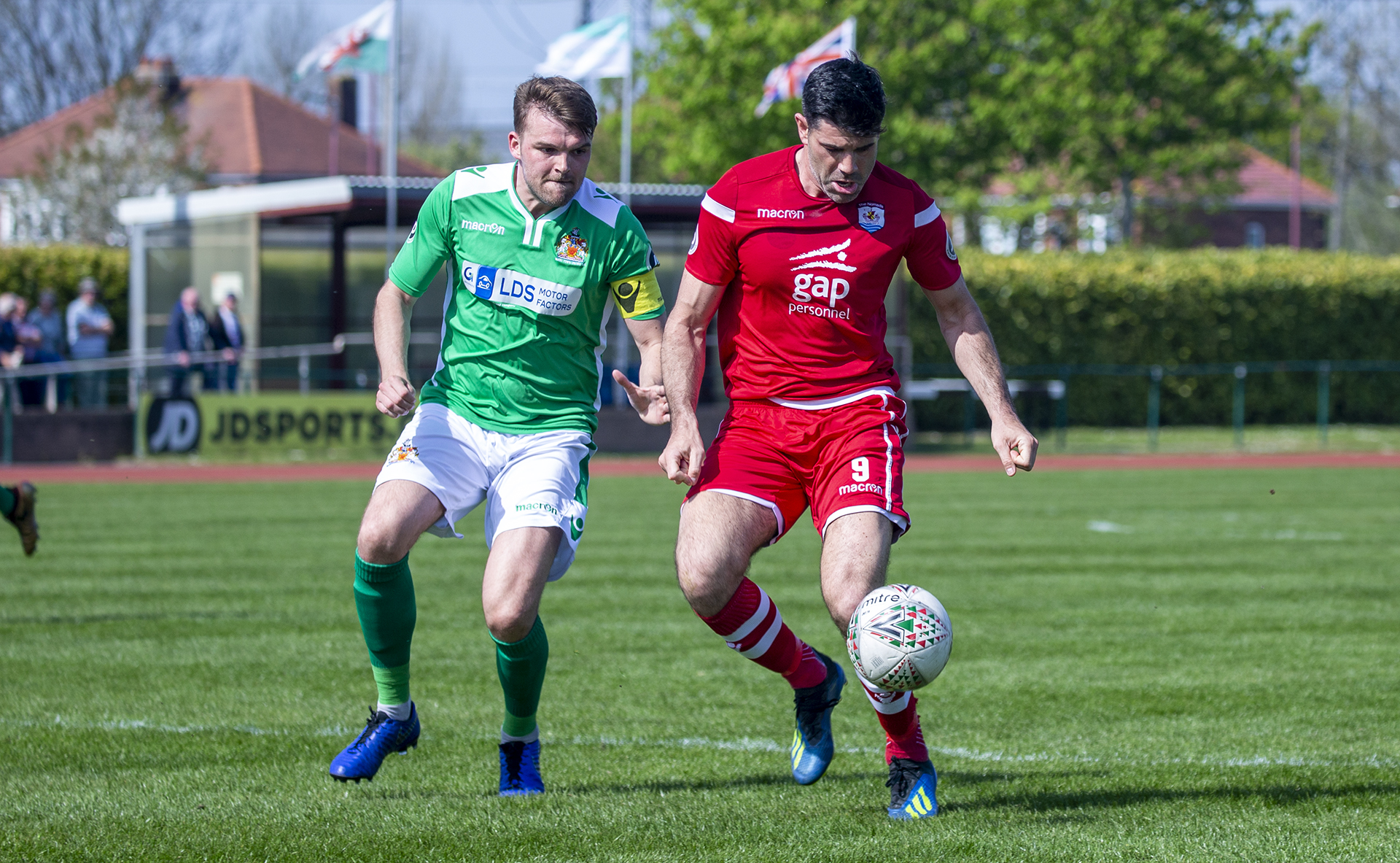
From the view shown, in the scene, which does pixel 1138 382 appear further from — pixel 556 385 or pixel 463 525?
pixel 556 385

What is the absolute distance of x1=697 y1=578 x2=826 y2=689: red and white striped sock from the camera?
16.6ft

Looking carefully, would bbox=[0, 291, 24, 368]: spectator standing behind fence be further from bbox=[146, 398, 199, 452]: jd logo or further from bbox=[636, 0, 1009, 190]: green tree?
bbox=[636, 0, 1009, 190]: green tree

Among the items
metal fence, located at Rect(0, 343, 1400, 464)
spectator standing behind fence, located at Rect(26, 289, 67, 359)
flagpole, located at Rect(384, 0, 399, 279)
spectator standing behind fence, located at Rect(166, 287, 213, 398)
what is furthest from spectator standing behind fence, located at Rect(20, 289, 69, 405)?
flagpole, located at Rect(384, 0, 399, 279)

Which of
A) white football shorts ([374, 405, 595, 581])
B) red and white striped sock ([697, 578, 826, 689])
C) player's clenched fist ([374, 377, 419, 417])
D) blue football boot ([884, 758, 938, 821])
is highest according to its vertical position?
player's clenched fist ([374, 377, 419, 417])

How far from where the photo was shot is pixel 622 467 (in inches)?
830

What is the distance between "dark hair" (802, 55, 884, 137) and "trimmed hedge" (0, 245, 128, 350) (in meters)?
26.2

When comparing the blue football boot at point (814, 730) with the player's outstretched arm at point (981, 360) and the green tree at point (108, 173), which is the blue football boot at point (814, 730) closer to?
the player's outstretched arm at point (981, 360)

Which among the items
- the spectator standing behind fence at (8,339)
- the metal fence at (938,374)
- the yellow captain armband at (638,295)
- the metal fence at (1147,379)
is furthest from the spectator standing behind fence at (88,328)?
the yellow captain armband at (638,295)

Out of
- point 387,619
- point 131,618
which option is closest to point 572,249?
point 387,619

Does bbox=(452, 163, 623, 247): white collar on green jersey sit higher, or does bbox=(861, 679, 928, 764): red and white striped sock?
bbox=(452, 163, 623, 247): white collar on green jersey

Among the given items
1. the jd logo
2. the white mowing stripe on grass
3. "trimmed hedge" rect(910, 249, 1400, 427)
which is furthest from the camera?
"trimmed hedge" rect(910, 249, 1400, 427)

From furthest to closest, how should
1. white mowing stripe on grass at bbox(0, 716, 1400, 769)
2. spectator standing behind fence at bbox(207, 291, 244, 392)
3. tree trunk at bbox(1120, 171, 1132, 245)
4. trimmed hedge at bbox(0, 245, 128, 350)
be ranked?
tree trunk at bbox(1120, 171, 1132, 245), trimmed hedge at bbox(0, 245, 128, 350), spectator standing behind fence at bbox(207, 291, 244, 392), white mowing stripe on grass at bbox(0, 716, 1400, 769)

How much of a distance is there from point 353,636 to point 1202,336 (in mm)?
25557

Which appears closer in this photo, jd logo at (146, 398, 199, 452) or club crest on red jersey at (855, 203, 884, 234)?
club crest on red jersey at (855, 203, 884, 234)
